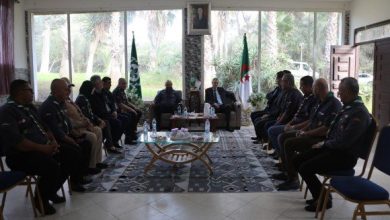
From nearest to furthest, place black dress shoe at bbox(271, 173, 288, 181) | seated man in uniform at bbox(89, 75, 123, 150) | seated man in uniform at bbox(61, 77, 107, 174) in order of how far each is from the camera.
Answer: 1. black dress shoe at bbox(271, 173, 288, 181)
2. seated man in uniform at bbox(61, 77, 107, 174)
3. seated man in uniform at bbox(89, 75, 123, 150)

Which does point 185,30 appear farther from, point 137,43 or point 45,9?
point 45,9

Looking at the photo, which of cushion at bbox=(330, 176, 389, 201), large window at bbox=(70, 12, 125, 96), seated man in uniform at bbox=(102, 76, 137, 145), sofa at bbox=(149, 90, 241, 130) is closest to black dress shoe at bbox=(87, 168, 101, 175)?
seated man in uniform at bbox=(102, 76, 137, 145)

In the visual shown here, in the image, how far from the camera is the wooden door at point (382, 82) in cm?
658

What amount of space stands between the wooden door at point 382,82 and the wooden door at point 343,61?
985 mm

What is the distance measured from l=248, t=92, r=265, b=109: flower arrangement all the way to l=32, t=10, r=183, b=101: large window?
1.83m

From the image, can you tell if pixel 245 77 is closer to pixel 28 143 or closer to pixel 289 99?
pixel 289 99

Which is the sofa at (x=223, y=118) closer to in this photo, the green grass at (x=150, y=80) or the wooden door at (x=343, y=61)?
the green grass at (x=150, y=80)

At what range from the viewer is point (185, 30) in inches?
330

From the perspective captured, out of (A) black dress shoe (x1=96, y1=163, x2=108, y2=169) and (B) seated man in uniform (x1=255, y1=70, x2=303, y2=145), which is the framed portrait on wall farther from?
(A) black dress shoe (x1=96, y1=163, x2=108, y2=169)

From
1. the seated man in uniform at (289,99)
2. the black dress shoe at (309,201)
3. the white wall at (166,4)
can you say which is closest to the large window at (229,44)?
the white wall at (166,4)

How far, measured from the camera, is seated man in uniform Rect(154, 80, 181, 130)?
758cm

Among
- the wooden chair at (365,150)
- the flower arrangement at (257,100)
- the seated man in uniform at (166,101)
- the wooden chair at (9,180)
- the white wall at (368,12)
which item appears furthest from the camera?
the flower arrangement at (257,100)

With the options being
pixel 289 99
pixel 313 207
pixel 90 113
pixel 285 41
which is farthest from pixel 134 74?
pixel 313 207

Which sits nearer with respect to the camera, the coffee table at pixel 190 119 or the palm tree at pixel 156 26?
the coffee table at pixel 190 119
